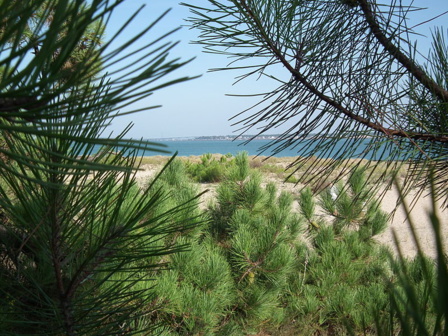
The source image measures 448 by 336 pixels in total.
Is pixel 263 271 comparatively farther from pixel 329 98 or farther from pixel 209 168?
pixel 209 168

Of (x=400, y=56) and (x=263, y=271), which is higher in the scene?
(x=400, y=56)

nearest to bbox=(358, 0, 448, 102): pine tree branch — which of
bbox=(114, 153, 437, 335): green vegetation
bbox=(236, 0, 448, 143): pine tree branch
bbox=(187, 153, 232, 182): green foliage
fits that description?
bbox=(236, 0, 448, 143): pine tree branch

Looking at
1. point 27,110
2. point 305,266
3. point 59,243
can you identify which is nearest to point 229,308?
point 305,266

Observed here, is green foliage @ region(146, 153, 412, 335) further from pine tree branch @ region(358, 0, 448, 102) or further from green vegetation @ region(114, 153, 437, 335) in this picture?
pine tree branch @ region(358, 0, 448, 102)

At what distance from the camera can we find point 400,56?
61 centimetres

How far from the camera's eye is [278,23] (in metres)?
0.56

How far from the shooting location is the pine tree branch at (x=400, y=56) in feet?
1.92

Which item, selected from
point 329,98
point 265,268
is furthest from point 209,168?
point 329,98

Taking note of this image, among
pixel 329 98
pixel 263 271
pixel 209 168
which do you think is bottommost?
pixel 263 271

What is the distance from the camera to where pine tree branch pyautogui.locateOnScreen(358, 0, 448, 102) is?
584mm

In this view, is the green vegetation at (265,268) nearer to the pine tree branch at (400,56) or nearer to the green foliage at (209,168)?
the pine tree branch at (400,56)

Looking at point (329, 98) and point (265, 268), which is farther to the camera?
point (265, 268)

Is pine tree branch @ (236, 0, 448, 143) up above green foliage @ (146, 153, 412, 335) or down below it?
above

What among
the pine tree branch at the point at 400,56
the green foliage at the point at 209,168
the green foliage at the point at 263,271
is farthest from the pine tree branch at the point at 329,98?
the green foliage at the point at 209,168
